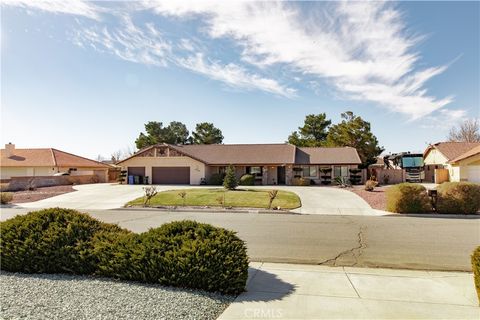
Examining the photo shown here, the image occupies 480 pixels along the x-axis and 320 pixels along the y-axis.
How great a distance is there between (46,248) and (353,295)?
20.1ft

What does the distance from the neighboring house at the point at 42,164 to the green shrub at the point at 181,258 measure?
40.6 m

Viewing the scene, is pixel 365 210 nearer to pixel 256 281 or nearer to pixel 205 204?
pixel 205 204

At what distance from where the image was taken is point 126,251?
6.38 metres

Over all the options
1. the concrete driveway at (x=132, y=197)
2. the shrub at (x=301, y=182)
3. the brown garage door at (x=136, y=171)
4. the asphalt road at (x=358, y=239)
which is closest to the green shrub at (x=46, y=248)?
the asphalt road at (x=358, y=239)

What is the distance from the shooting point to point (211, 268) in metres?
5.86

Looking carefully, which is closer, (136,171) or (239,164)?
(239,164)

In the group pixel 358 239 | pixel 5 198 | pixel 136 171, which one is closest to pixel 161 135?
pixel 136 171

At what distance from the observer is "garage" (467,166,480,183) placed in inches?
1288

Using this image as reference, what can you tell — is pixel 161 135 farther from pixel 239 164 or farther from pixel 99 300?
pixel 99 300

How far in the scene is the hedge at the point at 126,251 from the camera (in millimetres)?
5898

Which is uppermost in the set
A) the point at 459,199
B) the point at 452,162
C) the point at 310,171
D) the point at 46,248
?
the point at 452,162

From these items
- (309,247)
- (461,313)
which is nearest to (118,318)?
(461,313)

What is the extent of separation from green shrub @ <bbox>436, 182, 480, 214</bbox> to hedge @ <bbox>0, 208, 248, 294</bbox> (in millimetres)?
16349

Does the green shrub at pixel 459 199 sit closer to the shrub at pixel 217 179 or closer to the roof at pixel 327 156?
the roof at pixel 327 156
